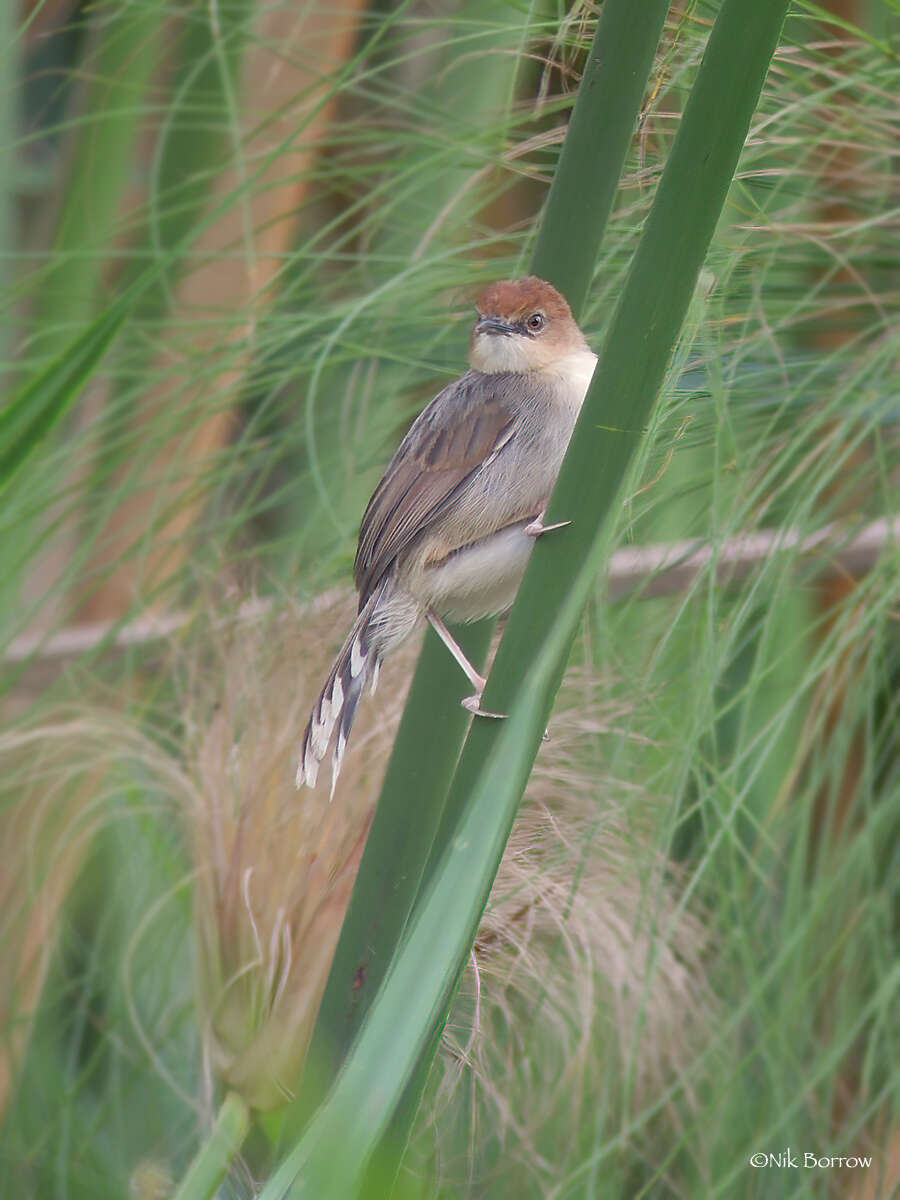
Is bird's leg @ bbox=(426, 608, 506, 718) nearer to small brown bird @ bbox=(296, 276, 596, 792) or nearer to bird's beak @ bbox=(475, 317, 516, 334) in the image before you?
small brown bird @ bbox=(296, 276, 596, 792)

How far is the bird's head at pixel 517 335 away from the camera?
3.93 feet

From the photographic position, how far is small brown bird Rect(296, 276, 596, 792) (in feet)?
3.92

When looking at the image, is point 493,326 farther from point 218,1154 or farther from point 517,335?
point 218,1154

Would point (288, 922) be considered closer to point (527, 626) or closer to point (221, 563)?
point (527, 626)

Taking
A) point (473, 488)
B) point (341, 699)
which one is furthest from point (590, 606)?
point (341, 699)

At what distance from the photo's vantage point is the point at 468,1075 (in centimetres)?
106

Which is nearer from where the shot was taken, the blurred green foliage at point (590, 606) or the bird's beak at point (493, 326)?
the blurred green foliage at point (590, 606)

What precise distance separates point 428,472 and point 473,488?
0.05 meters

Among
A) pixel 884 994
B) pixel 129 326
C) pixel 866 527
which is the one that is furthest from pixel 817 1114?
pixel 129 326

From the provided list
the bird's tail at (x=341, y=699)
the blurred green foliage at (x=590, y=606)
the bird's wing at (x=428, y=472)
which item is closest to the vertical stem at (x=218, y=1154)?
the blurred green foliage at (x=590, y=606)

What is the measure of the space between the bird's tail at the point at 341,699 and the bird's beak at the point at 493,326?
0.97 feet

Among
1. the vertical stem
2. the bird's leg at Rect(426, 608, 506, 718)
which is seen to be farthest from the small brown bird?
the vertical stem

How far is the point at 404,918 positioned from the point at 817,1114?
67 centimetres

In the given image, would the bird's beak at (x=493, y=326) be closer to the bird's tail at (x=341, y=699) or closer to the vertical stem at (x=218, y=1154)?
the bird's tail at (x=341, y=699)
